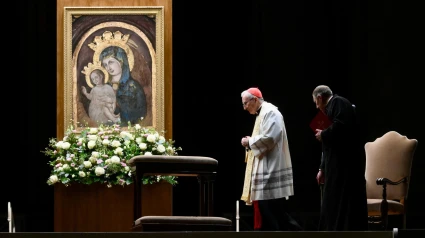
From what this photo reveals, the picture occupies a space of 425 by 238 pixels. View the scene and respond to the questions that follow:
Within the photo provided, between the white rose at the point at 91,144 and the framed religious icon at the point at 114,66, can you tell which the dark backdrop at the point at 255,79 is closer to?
the framed religious icon at the point at 114,66

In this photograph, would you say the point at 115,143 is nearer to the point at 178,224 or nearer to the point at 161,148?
the point at 161,148

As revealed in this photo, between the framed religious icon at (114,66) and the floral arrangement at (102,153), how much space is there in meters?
0.27

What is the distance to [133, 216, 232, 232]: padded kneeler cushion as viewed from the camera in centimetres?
662

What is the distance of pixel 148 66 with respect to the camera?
Result: 9.28 metres

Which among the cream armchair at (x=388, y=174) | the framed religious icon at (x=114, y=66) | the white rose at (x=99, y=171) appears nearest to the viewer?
the cream armchair at (x=388, y=174)

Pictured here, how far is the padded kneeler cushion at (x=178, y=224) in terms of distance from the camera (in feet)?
21.7

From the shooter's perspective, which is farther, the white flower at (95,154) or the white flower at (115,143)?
the white flower at (115,143)

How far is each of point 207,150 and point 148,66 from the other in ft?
3.60

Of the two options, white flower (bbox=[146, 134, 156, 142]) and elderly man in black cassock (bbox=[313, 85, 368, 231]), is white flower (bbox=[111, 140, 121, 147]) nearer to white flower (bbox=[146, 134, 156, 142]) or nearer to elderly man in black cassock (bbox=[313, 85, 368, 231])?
white flower (bbox=[146, 134, 156, 142])

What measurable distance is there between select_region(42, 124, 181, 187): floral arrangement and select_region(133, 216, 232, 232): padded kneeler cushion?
6.48ft

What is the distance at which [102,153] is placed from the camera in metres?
8.75

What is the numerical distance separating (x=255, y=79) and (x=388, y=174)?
70.9 inches

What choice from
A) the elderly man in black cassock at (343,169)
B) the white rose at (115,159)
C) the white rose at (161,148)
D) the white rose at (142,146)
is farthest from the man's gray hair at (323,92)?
the white rose at (115,159)

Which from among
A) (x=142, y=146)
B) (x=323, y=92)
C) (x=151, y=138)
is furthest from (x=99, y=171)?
(x=323, y=92)
